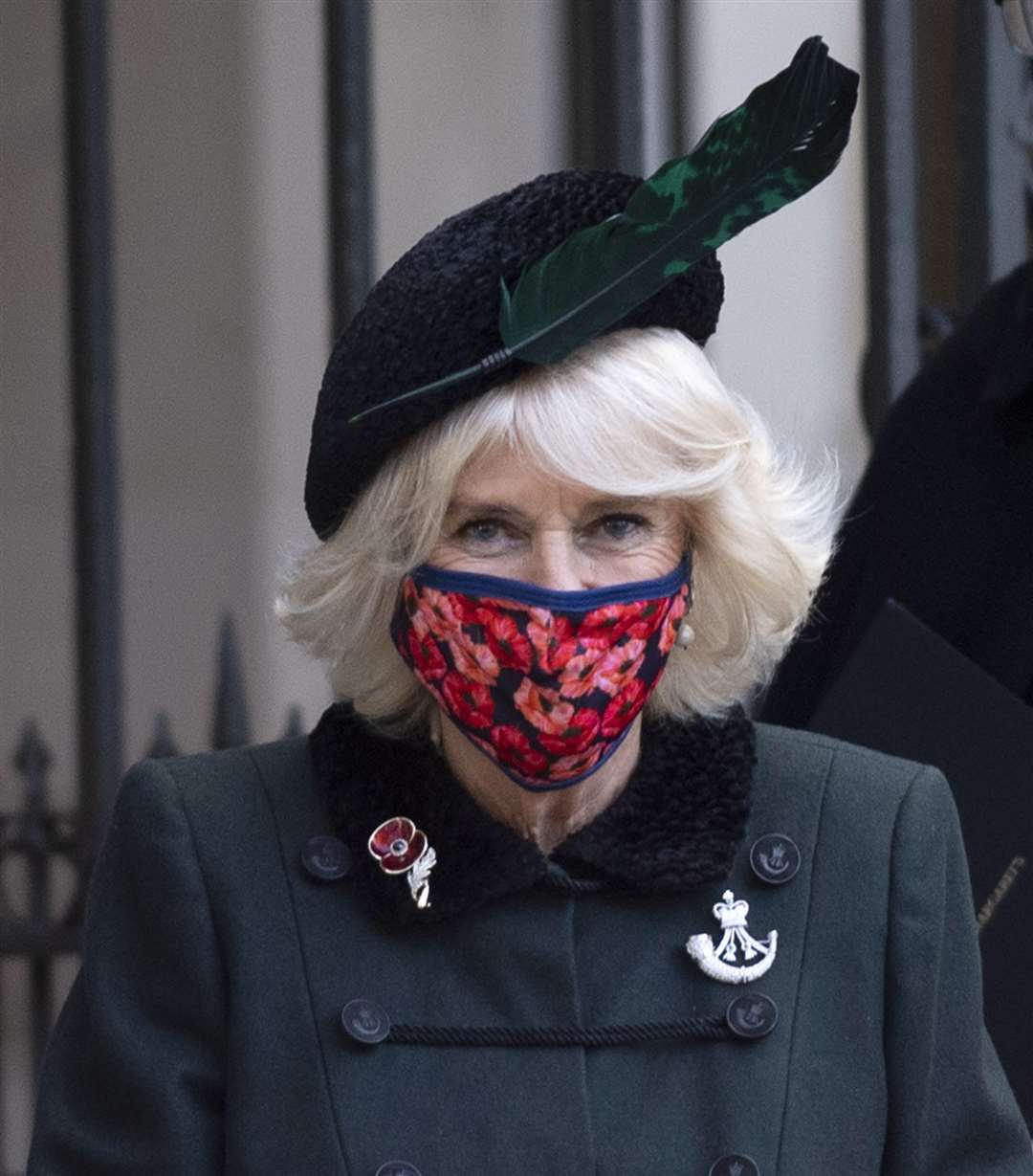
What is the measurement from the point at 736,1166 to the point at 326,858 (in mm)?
474

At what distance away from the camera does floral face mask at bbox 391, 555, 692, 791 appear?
2.04 m

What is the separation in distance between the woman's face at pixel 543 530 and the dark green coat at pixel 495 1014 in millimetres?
260

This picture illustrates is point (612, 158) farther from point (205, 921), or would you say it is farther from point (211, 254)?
point (205, 921)

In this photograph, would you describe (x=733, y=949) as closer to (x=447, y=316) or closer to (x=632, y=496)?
(x=632, y=496)

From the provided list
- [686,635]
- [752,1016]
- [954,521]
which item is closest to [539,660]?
[686,635]

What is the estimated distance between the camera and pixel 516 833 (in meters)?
2.18

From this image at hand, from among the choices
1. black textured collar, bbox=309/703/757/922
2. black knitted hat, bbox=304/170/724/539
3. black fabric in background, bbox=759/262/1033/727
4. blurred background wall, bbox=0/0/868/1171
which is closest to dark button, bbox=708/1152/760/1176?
black textured collar, bbox=309/703/757/922

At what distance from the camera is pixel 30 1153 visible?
2.16 meters

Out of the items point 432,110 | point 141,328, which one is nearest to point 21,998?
point 141,328

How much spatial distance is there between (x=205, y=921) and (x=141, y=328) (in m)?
2.19

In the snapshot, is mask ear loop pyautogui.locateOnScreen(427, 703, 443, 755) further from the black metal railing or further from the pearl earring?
the black metal railing

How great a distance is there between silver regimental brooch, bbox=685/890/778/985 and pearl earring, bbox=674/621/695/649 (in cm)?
25

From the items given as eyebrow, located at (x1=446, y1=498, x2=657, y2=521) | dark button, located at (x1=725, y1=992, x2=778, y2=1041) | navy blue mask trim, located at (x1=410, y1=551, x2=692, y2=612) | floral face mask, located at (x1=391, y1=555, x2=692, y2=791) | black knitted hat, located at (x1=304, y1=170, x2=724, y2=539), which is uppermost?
black knitted hat, located at (x1=304, y1=170, x2=724, y2=539)

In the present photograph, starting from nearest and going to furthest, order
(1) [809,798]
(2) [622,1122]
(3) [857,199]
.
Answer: (2) [622,1122] < (1) [809,798] < (3) [857,199]
